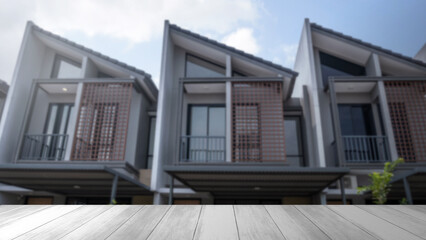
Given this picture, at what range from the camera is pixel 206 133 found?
1146cm

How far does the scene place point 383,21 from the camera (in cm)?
1625

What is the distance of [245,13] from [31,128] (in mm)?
14005

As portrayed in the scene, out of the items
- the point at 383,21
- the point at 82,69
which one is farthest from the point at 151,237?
the point at 383,21

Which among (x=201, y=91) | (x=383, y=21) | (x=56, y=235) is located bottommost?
(x=56, y=235)

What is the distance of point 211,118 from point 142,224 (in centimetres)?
949

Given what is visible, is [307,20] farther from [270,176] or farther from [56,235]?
[56,235]

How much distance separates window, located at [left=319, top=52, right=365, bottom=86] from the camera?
12008mm

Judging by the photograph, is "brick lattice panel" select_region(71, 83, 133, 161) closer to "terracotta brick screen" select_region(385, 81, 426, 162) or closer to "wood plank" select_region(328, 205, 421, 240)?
"wood plank" select_region(328, 205, 421, 240)

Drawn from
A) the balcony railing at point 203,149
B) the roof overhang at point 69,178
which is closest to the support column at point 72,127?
the roof overhang at point 69,178

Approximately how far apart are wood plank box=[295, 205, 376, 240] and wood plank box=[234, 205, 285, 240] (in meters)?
0.31

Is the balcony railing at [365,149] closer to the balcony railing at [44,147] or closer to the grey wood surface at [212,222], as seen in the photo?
the grey wood surface at [212,222]

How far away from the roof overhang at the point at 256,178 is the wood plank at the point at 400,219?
4871mm

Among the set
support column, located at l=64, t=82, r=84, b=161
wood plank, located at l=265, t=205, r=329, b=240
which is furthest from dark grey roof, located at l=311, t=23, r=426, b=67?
wood plank, located at l=265, t=205, r=329, b=240

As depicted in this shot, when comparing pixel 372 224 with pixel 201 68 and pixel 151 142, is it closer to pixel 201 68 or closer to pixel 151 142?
pixel 201 68
